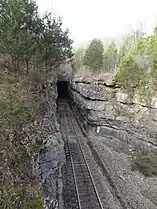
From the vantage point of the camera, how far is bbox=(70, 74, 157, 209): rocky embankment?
20000mm

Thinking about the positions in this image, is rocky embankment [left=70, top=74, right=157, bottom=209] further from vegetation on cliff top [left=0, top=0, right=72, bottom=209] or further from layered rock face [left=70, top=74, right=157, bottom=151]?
vegetation on cliff top [left=0, top=0, right=72, bottom=209]

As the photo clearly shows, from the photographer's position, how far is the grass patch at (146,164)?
22.9 meters

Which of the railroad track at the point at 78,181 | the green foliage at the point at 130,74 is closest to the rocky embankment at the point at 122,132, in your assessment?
the green foliage at the point at 130,74

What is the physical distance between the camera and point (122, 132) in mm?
32312

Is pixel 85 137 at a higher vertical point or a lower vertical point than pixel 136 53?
lower

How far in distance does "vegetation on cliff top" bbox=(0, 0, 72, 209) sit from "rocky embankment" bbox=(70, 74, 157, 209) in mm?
8676

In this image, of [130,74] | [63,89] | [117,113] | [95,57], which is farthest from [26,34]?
[63,89]

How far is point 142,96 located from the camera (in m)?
30.8

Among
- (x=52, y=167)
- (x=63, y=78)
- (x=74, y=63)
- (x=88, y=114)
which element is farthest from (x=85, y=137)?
(x=74, y=63)

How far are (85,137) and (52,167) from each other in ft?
55.9

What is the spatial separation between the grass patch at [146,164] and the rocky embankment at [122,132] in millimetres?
475

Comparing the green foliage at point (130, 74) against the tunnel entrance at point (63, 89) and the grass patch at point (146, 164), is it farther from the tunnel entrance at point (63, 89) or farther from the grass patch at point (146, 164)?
the tunnel entrance at point (63, 89)

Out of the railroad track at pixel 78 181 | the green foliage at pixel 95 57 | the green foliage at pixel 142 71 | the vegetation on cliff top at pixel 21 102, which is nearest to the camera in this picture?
the vegetation on cliff top at pixel 21 102

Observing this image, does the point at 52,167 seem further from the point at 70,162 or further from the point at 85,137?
the point at 85,137
